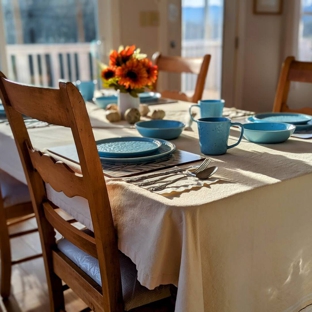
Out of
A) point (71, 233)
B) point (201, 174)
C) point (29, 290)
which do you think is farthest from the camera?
point (29, 290)

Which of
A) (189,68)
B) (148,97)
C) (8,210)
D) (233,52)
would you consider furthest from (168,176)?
(233,52)

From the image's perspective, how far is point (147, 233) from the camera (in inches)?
33.3

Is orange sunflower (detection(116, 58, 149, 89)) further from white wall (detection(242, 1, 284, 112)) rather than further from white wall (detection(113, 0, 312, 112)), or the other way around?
white wall (detection(242, 1, 284, 112))

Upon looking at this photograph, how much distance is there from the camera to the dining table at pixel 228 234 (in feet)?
2.62

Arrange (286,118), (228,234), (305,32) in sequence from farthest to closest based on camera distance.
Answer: (305,32)
(286,118)
(228,234)

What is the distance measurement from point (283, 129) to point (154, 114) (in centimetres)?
52

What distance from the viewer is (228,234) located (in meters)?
0.84

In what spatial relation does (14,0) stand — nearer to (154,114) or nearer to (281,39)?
(281,39)

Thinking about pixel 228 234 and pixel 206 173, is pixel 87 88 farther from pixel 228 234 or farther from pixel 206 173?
pixel 228 234

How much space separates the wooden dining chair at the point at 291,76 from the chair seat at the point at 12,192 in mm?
1130

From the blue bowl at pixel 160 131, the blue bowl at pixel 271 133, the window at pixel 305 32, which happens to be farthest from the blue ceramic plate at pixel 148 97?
the window at pixel 305 32

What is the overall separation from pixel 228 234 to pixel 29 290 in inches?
48.4

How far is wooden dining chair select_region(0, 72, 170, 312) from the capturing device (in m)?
0.83

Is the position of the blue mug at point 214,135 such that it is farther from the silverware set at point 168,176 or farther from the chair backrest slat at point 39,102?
the chair backrest slat at point 39,102
